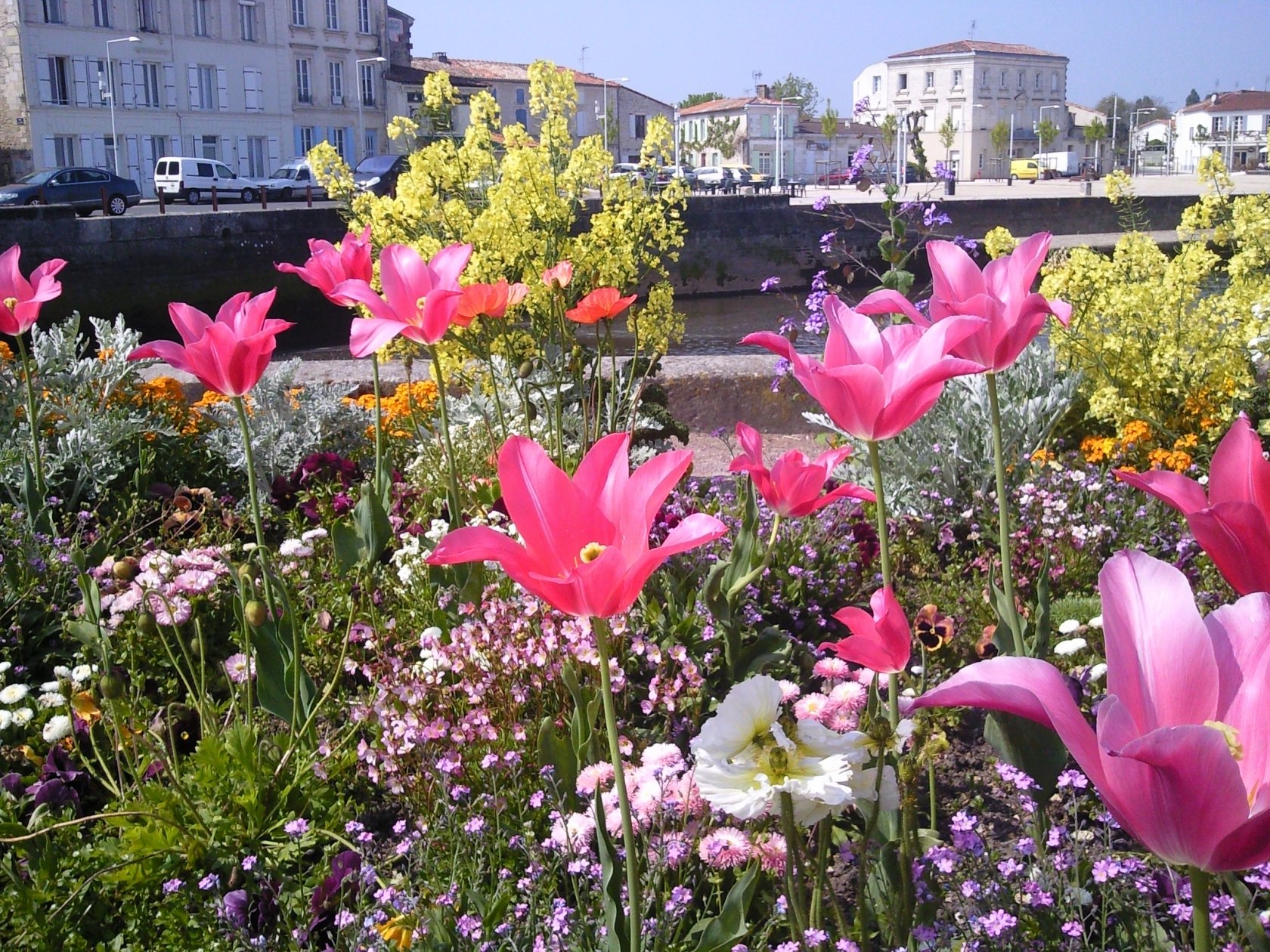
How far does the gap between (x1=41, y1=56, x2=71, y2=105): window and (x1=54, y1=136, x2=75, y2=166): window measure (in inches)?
42.0

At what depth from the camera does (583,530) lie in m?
1.27

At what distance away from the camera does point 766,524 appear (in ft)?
12.5

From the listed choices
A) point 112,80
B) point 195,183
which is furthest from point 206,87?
point 195,183

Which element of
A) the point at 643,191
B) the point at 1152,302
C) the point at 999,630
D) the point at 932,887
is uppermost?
the point at 643,191

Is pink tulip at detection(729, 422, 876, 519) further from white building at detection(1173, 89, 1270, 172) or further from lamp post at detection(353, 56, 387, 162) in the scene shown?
white building at detection(1173, 89, 1270, 172)

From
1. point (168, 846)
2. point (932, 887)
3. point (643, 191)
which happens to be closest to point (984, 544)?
point (643, 191)

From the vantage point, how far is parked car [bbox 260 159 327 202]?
105 feet

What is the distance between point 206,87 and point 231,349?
44.6 m

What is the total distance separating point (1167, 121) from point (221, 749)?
117664 millimetres

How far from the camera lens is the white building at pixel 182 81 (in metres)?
37.4

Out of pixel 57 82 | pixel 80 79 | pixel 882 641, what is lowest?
pixel 882 641

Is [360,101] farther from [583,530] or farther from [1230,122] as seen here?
[1230,122]

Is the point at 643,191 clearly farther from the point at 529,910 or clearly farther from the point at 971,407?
the point at 529,910

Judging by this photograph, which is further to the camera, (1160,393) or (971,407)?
(1160,393)
